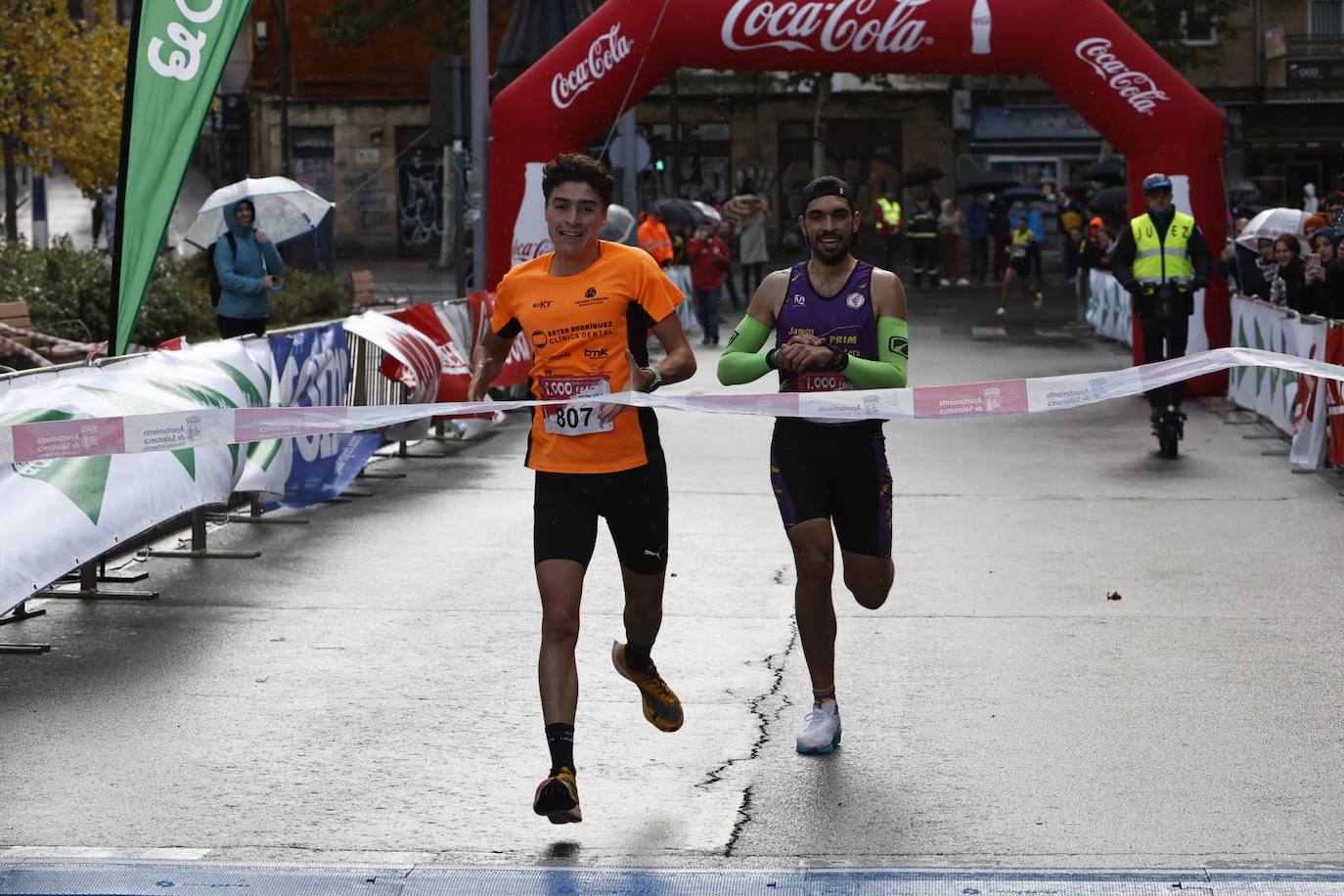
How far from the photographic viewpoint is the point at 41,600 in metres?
9.02

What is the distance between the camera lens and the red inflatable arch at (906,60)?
1877cm

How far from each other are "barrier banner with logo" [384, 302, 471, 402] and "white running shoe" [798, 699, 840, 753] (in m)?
8.14

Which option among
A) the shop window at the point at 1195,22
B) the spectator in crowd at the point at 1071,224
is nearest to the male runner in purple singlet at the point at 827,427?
the spectator in crowd at the point at 1071,224

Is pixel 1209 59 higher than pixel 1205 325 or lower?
higher

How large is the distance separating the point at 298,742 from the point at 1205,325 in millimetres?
13760

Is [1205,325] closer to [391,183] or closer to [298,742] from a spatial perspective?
Result: [298,742]

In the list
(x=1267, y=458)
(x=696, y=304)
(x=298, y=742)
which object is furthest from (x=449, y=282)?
(x=298, y=742)

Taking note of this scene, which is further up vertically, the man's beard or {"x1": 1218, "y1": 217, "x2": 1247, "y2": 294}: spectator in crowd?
{"x1": 1218, "y1": 217, "x2": 1247, "y2": 294}: spectator in crowd

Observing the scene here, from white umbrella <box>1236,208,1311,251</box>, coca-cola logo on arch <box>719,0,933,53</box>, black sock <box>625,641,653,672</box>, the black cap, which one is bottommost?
black sock <box>625,641,653,672</box>

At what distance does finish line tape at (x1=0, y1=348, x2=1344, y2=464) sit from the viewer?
6.56 metres

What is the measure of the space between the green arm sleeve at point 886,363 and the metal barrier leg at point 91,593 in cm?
414

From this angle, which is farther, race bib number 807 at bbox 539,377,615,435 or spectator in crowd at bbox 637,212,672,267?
spectator in crowd at bbox 637,212,672,267

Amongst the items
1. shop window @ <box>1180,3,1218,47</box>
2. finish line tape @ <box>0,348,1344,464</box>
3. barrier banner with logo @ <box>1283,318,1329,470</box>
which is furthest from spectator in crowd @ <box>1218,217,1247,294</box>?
shop window @ <box>1180,3,1218,47</box>

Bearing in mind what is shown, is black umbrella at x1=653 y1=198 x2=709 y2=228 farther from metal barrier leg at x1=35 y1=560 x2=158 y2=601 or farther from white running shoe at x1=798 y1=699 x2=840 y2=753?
white running shoe at x1=798 y1=699 x2=840 y2=753
